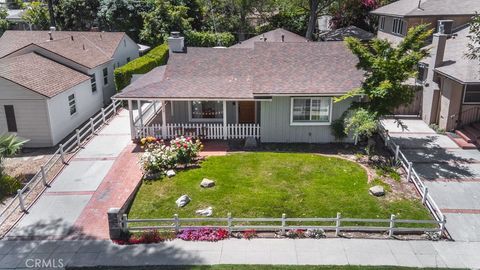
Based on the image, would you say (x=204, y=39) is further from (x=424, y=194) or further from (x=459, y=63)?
(x=424, y=194)

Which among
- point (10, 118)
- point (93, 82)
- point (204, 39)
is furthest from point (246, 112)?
point (204, 39)

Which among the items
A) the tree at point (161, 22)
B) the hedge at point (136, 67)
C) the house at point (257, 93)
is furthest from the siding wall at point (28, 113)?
the tree at point (161, 22)

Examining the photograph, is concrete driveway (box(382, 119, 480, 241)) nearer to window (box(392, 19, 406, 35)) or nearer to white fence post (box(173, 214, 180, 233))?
white fence post (box(173, 214, 180, 233))

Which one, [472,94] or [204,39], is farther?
[204,39]

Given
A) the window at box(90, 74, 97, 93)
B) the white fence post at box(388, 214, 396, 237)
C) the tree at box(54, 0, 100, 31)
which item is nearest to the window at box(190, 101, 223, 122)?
the window at box(90, 74, 97, 93)

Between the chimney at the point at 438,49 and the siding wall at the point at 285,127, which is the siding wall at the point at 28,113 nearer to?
the siding wall at the point at 285,127

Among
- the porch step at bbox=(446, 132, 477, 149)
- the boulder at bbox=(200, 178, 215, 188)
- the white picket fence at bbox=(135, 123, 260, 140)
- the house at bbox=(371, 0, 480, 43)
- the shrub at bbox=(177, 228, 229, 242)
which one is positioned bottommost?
the shrub at bbox=(177, 228, 229, 242)

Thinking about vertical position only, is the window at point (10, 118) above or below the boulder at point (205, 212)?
above
